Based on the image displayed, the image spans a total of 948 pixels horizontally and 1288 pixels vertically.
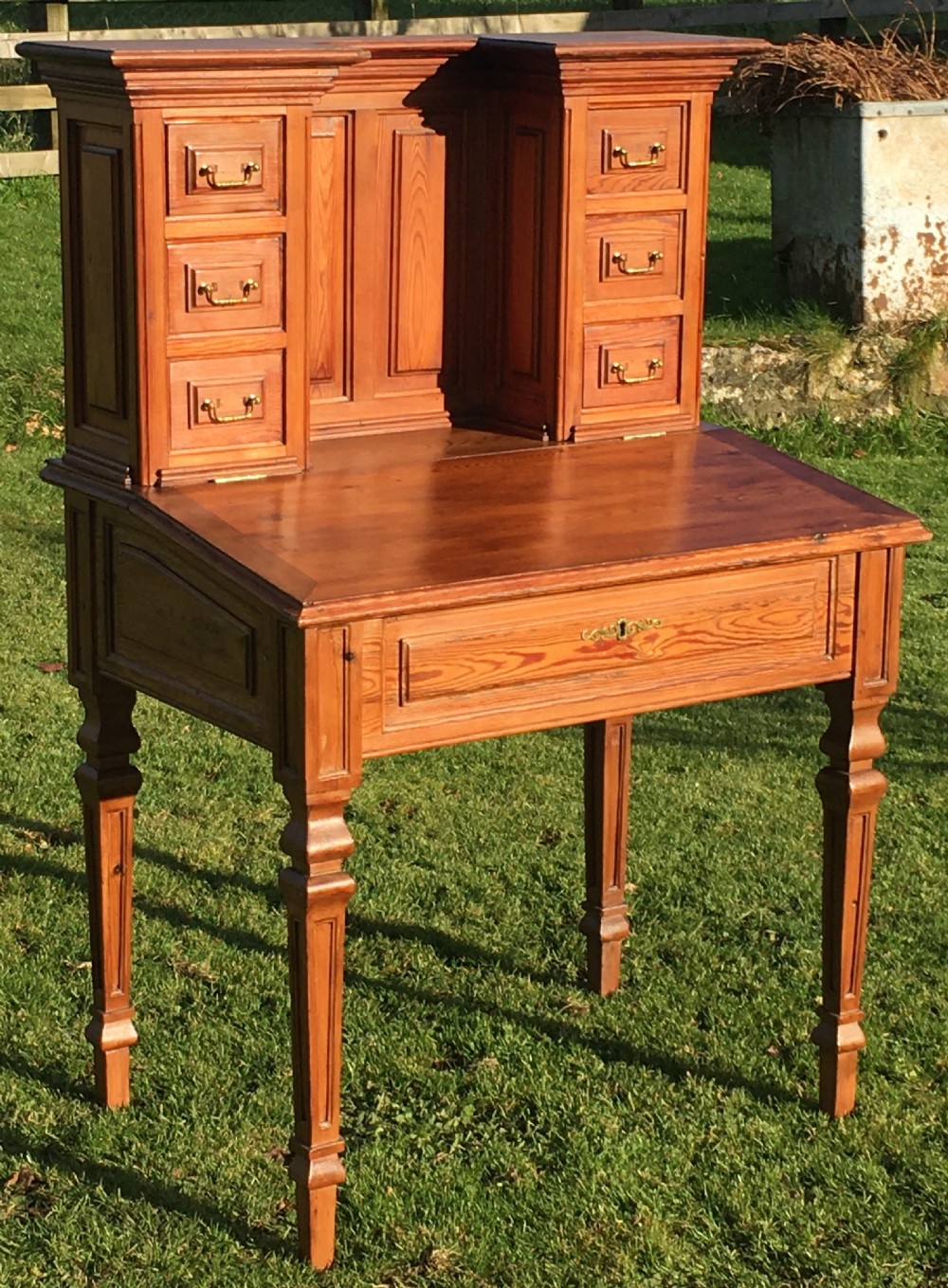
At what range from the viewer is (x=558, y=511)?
12.6 ft

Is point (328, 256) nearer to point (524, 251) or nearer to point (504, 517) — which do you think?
point (524, 251)

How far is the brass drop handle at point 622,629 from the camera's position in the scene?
12.0ft

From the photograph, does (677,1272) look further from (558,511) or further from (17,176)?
(17,176)

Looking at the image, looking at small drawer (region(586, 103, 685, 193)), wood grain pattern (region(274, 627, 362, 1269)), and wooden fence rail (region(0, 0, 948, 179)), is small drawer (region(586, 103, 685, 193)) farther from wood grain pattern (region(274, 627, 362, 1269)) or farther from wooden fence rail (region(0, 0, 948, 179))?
wooden fence rail (region(0, 0, 948, 179))

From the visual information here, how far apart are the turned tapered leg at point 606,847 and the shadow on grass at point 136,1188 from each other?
1.20 metres

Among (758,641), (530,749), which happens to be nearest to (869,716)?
(758,641)

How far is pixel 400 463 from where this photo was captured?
4125 millimetres

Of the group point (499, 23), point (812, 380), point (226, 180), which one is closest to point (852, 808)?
point (226, 180)

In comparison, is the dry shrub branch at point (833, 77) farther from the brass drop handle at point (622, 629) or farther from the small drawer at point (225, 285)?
the brass drop handle at point (622, 629)

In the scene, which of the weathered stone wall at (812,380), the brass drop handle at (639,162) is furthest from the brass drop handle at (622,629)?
the weathered stone wall at (812,380)

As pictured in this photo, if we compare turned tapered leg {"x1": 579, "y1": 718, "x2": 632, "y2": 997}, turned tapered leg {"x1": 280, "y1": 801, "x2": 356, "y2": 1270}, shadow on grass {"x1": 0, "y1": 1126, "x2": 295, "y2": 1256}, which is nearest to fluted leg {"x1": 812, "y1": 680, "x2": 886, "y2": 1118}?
turned tapered leg {"x1": 579, "y1": 718, "x2": 632, "y2": 997}

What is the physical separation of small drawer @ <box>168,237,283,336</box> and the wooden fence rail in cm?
711

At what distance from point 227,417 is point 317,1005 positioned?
3.46ft

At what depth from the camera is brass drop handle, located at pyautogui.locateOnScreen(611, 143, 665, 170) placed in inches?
165
